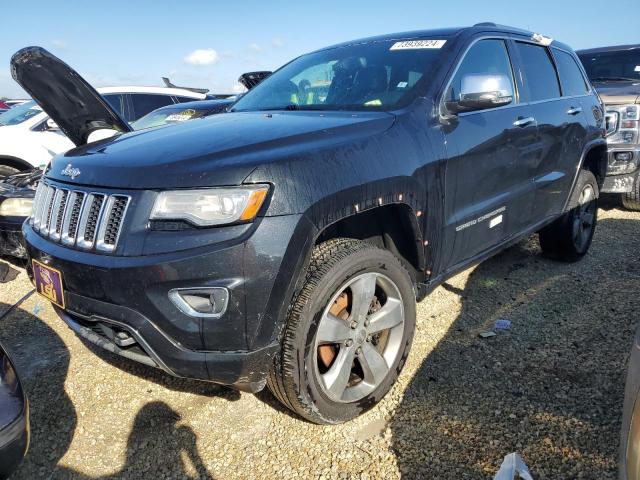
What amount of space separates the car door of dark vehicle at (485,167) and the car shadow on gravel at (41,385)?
2095 mm

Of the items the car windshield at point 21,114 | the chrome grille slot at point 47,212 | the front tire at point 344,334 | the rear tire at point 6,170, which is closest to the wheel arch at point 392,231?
the front tire at point 344,334

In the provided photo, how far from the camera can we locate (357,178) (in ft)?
6.86

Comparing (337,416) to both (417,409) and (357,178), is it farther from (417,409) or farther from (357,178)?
(357,178)

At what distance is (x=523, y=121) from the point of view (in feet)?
10.6

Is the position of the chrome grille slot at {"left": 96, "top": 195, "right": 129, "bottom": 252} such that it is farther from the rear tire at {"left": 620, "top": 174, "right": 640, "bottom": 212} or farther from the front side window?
the front side window

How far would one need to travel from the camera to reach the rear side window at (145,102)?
764 cm

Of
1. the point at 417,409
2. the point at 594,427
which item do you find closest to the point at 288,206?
the point at 417,409

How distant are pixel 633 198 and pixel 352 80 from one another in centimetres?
471

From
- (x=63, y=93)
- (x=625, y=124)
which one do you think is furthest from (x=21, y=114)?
(x=625, y=124)

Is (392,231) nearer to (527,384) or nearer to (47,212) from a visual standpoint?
(527,384)

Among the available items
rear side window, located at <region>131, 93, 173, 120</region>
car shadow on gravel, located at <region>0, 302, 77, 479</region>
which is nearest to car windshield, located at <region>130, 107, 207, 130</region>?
rear side window, located at <region>131, 93, 173, 120</region>

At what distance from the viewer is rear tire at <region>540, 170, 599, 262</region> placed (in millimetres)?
4238

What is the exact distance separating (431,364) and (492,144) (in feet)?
4.33

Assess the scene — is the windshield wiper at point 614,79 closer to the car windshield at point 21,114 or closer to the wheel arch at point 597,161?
the wheel arch at point 597,161
